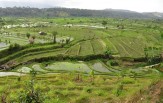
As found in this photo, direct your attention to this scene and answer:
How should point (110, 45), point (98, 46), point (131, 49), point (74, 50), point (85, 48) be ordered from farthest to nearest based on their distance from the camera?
point (110, 45) < point (98, 46) < point (131, 49) < point (85, 48) < point (74, 50)

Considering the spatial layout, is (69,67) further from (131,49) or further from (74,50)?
(131,49)

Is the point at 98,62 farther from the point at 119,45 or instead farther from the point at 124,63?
the point at 119,45

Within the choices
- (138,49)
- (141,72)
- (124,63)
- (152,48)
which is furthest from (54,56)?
(152,48)

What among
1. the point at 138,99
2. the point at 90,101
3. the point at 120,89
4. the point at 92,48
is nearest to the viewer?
the point at 138,99

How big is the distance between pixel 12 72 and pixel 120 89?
29.0m

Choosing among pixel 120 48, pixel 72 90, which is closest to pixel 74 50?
pixel 120 48

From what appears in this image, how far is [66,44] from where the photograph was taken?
275ft

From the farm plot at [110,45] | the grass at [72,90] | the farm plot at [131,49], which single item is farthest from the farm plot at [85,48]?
the grass at [72,90]

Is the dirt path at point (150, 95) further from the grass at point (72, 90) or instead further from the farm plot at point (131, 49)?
the farm plot at point (131, 49)

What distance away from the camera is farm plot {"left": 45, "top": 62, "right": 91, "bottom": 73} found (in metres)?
61.5

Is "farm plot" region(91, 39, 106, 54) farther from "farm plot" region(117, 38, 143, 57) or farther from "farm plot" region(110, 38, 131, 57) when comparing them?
"farm plot" region(117, 38, 143, 57)

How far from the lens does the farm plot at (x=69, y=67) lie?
61.5 metres

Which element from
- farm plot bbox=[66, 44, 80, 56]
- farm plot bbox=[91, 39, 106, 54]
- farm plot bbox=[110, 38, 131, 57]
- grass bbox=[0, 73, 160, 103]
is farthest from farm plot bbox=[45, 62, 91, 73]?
farm plot bbox=[110, 38, 131, 57]

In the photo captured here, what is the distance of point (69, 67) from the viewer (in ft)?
209
